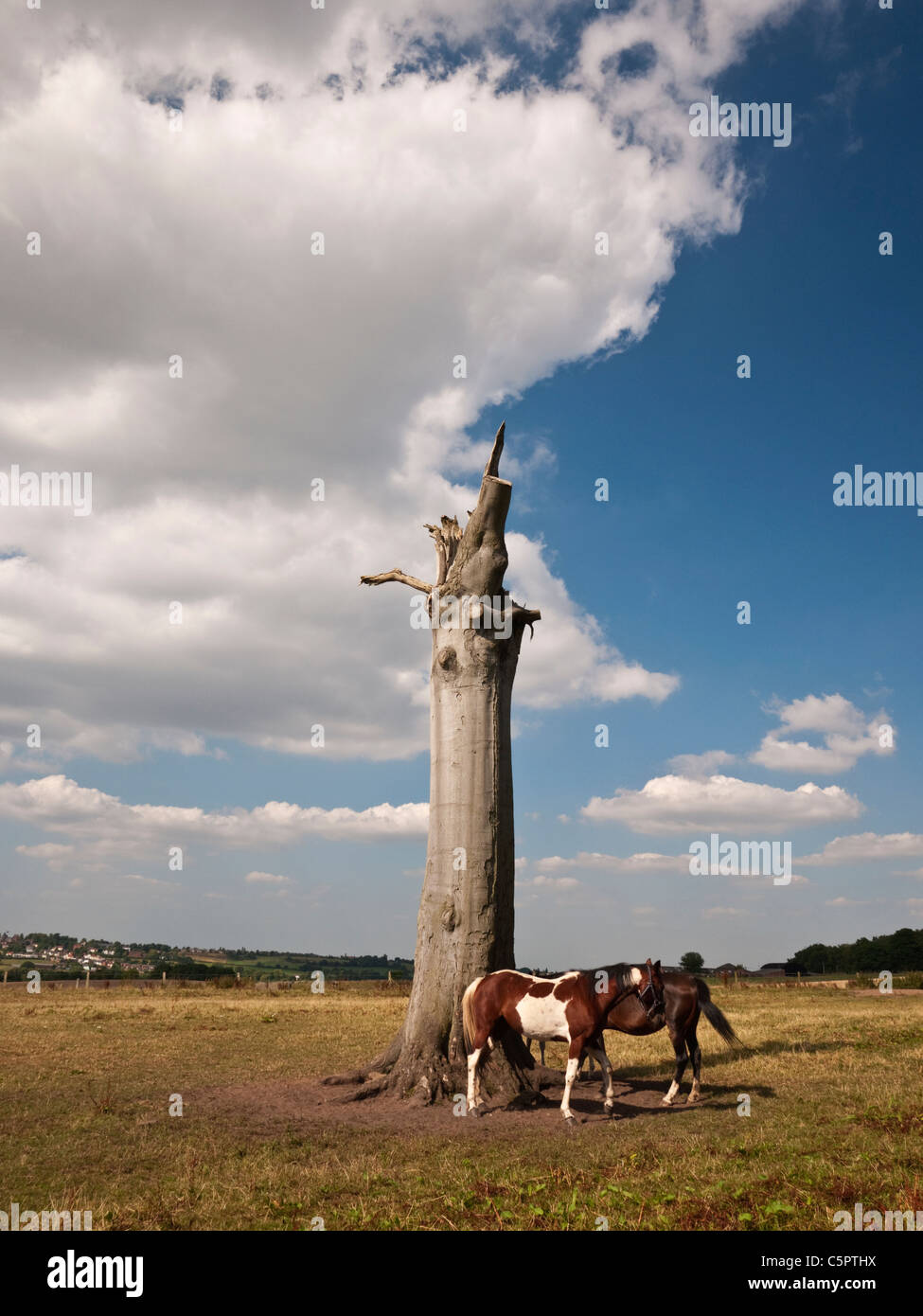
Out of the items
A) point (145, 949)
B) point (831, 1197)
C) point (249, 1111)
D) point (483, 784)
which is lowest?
point (145, 949)

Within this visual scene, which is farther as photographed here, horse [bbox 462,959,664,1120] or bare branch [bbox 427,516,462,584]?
bare branch [bbox 427,516,462,584]

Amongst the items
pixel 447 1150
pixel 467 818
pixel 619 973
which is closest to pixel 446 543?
pixel 467 818

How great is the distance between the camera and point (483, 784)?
13938 millimetres

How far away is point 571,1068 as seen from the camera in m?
11.0

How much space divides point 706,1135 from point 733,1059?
761cm

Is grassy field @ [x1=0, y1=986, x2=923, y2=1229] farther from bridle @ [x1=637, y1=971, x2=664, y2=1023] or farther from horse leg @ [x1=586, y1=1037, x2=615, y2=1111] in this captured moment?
bridle @ [x1=637, y1=971, x2=664, y2=1023]

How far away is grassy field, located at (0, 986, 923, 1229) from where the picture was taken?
22.6ft

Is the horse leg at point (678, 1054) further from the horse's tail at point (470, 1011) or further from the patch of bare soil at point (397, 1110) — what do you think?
the horse's tail at point (470, 1011)

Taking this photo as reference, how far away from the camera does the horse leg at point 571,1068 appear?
35.7 feet

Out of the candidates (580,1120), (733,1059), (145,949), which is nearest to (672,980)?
(580,1120)

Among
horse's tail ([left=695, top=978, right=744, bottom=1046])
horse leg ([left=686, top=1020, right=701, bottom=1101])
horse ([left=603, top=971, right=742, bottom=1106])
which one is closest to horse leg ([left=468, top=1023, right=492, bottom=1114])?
horse ([left=603, top=971, right=742, bottom=1106])

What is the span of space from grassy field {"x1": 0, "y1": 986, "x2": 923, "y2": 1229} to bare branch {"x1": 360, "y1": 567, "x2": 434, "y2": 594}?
27.5 feet

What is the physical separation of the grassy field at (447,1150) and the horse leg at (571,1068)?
18 cm
